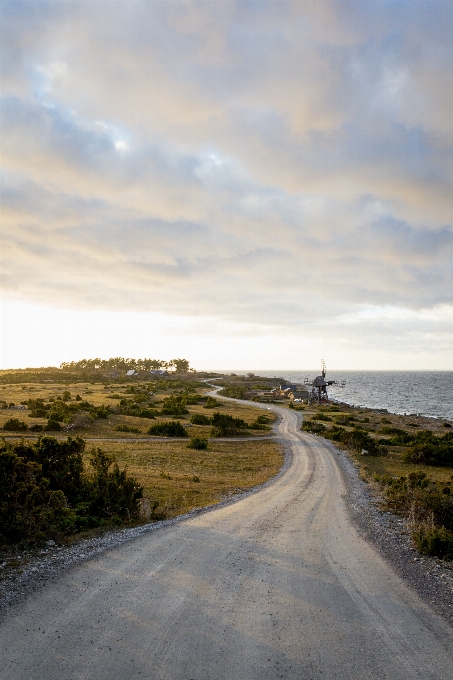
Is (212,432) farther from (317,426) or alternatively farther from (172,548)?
(172,548)

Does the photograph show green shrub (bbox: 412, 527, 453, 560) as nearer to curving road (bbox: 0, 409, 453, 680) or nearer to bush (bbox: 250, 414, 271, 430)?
curving road (bbox: 0, 409, 453, 680)

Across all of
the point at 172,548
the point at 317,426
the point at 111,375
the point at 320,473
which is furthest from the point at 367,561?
the point at 111,375

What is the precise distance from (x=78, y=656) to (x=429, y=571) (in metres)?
10.5

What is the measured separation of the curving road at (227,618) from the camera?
8.32m

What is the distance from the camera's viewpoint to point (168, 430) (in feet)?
165

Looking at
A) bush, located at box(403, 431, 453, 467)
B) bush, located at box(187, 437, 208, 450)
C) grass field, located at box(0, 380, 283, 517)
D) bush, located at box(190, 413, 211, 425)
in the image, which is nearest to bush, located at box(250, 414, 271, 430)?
grass field, located at box(0, 380, 283, 517)

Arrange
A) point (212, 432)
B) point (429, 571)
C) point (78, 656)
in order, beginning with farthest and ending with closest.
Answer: point (212, 432)
point (429, 571)
point (78, 656)

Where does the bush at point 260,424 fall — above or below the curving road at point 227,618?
below

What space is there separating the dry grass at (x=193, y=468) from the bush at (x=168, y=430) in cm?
473

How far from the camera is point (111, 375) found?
167 m

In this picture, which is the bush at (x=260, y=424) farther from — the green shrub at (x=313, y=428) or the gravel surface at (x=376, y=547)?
the gravel surface at (x=376, y=547)

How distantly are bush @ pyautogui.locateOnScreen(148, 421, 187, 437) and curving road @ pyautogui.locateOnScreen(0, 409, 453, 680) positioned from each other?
34.2 m

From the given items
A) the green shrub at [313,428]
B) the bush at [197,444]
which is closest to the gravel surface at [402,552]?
the bush at [197,444]

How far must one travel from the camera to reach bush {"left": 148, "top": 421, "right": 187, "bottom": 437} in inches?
1965
